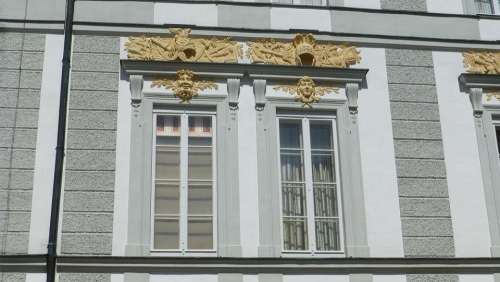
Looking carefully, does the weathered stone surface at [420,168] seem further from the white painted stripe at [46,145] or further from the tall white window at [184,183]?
the white painted stripe at [46,145]

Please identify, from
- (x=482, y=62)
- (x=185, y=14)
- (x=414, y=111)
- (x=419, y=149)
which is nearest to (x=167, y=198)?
(x=185, y=14)

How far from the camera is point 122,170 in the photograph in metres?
13.1

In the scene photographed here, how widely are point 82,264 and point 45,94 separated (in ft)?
9.91

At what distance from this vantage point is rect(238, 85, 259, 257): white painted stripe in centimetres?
1289

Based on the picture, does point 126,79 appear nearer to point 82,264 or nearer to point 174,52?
point 174,52

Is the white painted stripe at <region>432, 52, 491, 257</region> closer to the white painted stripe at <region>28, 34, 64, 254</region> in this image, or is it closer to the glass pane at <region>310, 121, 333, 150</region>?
the glass pane at <region>310, 121, 333, 150</region>

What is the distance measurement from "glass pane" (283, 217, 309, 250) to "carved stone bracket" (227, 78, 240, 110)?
83.8 inches

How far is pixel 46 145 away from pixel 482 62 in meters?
7.89

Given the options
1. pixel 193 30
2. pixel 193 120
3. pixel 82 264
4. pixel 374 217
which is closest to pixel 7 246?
pixel 82 264

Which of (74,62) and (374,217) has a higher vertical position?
(74,62)

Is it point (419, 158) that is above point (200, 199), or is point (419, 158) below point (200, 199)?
above

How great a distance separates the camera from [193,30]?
46.1 feet

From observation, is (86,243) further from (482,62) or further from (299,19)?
(482,62)

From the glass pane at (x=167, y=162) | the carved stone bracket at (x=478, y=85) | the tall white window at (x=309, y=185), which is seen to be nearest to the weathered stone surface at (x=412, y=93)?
the carved stone bracket at (x=478, y=85)
